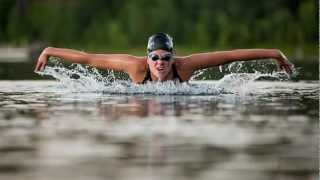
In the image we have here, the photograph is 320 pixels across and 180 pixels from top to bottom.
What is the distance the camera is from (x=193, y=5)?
82.0 meters

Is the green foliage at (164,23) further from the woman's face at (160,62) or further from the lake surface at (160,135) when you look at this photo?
the lake surface at (160,135)

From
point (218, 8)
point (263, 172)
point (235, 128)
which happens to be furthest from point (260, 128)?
point (218, 8)

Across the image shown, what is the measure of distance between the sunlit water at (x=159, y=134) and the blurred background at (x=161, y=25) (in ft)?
154

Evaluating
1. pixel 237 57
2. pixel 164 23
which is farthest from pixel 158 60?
pixel 164 23

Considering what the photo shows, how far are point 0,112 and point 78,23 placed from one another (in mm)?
71235

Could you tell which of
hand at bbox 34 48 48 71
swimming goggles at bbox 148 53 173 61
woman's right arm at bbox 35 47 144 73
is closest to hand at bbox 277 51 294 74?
swimming goggles at bbox 148 53 173 61

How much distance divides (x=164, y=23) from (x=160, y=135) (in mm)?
66093

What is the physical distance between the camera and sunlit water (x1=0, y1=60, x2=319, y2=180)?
798 centimetres

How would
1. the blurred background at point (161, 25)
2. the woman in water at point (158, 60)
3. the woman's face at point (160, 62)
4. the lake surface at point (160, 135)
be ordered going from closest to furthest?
the lake surface at point (160, 135) < the woman in water at point (158, 60) < the woman's face at point (160, 62) < the blurred background at point (161, 25)

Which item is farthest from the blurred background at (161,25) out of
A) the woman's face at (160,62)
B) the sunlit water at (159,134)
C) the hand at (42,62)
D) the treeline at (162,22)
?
the hand at (42,62)

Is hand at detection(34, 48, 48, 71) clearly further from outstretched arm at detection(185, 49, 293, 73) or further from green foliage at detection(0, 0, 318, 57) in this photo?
green foliage at detection(0, 0, 318, 57)

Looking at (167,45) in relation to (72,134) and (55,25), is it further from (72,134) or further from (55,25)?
(55,25)

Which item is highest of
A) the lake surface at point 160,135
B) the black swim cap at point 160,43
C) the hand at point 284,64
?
the black swim cap at point 160,43

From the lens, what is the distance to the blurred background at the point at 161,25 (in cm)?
7025
